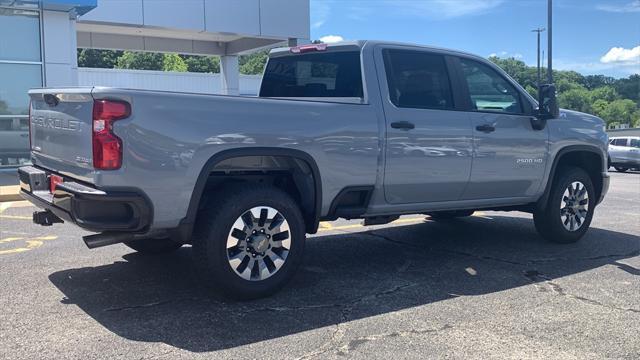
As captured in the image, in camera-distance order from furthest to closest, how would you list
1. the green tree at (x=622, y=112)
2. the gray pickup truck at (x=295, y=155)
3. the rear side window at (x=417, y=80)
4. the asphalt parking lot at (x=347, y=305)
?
the green tree at (x=622, y=112)
the rear side window at (x=417, y=80)
the gray pickup truck at (x=295, y=155)
the asphalt parking lot at (x=347, y=305)

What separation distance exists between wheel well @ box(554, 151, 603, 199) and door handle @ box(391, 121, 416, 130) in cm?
261

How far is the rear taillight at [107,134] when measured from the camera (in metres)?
3.96

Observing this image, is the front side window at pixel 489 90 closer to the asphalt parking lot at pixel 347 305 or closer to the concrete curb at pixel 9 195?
the asphalt parking lot at pixel 347 305

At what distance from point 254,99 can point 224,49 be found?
19.5 metres

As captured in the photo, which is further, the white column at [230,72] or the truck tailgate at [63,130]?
the white column at [230,72]

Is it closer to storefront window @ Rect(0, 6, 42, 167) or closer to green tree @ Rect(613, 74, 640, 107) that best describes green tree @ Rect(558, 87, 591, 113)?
green tree @ Rect(613, 74, 640, 107)

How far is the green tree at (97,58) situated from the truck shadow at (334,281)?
77.9 metres

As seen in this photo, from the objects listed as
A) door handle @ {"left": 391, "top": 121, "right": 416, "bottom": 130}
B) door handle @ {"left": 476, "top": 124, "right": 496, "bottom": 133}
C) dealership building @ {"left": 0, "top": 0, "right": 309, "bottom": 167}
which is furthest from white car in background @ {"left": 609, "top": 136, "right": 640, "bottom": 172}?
door handle @ {"left": 391, "top": 121, "right": 416, "bottom": 130}

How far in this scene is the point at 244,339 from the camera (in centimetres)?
389

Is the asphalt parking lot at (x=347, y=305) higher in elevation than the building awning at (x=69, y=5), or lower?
lower

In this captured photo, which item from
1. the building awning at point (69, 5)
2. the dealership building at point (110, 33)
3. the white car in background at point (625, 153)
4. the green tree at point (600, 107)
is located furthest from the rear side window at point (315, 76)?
the green tree at point (600, 107)

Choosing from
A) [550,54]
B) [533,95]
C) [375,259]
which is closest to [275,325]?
[375,259]

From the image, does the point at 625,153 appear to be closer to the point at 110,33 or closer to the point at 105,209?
the point at 110,33

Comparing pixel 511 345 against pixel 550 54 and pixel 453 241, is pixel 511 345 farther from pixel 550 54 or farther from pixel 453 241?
pixel 550 54
